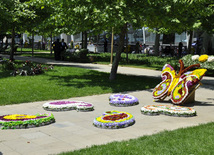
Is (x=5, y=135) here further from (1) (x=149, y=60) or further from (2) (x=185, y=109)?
(1) (x=149, y=60)

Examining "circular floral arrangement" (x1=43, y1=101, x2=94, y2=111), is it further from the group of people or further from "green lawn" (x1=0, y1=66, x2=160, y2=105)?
the group of people

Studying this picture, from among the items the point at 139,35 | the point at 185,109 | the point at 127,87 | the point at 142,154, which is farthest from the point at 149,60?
the point at 139,35

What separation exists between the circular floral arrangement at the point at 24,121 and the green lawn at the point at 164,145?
216cm

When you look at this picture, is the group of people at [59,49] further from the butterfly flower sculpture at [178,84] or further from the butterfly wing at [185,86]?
the butterfly wing at [185,86]

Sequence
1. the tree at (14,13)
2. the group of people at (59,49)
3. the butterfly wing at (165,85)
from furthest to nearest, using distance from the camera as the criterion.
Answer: the group of people at (59,49) → the tree at (14,13) → the butterfly wing at (165,85)

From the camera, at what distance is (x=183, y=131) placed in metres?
7.29

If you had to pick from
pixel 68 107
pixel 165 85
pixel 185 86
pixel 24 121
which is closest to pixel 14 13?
pixel 68 107

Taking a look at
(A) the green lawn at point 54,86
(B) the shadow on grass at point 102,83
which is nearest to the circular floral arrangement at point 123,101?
(A) the green lawn at point 54,86

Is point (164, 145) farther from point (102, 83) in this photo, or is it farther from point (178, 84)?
point (102, 83)

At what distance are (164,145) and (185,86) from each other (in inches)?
182

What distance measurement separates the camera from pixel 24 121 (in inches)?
301

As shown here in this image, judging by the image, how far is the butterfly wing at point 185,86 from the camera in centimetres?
1042

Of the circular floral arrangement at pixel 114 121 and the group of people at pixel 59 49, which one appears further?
the group of people at pixel 59 49

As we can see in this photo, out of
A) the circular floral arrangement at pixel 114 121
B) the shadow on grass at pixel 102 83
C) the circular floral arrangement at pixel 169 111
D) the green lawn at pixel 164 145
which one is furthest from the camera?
the shadow on grass at pixel 102 83
